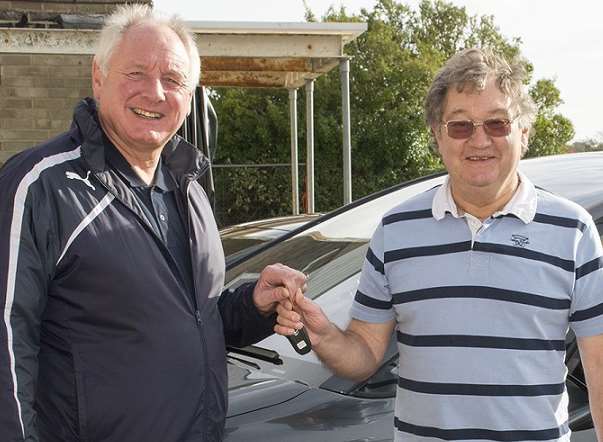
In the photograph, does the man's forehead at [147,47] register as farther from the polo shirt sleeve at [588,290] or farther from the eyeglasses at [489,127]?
the polo shirt sleeve at [588,290]

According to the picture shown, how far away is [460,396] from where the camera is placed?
78.4 inches

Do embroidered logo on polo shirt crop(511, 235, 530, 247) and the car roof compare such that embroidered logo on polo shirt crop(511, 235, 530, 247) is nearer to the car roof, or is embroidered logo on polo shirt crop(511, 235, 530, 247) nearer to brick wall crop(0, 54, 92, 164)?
the car roof

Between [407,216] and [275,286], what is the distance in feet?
1.39

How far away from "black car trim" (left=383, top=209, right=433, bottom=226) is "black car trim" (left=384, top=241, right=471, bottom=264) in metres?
0.09

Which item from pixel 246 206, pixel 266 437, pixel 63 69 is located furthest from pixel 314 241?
pixel 246 206

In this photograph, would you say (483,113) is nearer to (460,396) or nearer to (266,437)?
(460,396)

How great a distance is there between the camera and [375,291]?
2.15 m

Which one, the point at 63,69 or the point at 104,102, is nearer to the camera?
the point at 104,102

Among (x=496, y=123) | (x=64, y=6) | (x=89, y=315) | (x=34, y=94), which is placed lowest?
(x=89, y=315)

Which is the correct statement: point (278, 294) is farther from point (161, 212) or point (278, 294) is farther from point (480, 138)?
point (480, 138)

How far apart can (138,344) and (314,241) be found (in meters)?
1.65

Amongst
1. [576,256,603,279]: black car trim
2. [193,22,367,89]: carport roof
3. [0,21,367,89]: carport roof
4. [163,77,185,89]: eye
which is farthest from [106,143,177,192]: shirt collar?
[193,22,367,89]: carport roof

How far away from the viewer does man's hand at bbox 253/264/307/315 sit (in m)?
2.24

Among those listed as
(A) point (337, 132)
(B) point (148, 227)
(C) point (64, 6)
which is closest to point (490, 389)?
(B) point (148, 227)
